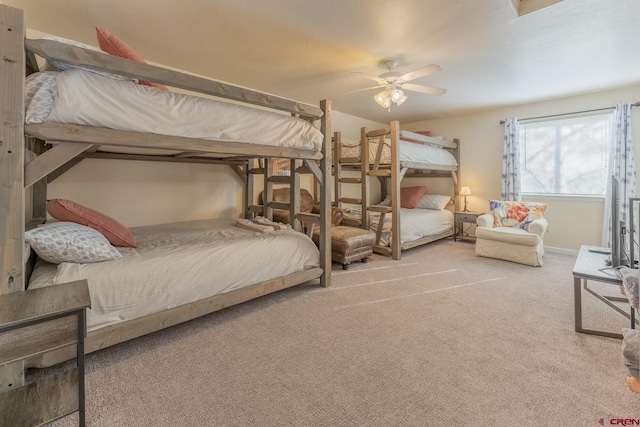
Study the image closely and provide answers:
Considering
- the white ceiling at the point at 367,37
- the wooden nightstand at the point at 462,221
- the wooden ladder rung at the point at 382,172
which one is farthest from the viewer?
the wooden nightstand at the point at 462,221

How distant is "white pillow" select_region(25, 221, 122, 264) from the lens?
1.56 metres

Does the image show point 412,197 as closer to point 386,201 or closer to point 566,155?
point 386,201

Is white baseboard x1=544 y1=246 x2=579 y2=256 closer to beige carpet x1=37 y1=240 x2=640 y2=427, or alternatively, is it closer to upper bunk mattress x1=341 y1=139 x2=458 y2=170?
upper bunk mattress x1=341 y1=139 x2=458 y2=170

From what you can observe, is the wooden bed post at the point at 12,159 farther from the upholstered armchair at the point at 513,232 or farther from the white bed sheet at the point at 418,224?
the upholstered armchair at the point at 513,232

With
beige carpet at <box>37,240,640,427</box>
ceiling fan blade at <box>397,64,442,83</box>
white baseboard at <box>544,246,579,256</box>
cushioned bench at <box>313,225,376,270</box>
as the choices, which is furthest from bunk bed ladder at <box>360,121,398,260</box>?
white baseboard at <box>544,246,579,256</box>

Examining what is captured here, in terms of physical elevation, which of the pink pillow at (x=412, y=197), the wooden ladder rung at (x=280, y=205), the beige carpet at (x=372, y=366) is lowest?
the beige carpet at (x=372, y=366)

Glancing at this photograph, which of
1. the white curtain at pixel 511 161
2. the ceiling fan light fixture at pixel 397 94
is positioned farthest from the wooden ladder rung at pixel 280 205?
the white curtain at pixel 511 161

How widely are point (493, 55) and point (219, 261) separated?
3.30 metres

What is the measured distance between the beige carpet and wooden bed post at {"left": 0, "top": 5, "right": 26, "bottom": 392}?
0.61m

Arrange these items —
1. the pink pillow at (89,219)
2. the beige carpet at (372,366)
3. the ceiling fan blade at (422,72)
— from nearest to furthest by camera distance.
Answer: the beige carpet at (372,366) < the pink pillow at (89,219) < the ceiling fan blade at (422,72)

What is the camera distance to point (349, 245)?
11.6ft

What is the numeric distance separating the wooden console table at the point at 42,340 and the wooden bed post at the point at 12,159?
115 millimetres

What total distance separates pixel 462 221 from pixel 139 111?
492 centimetres

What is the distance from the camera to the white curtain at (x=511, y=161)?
186 inches
